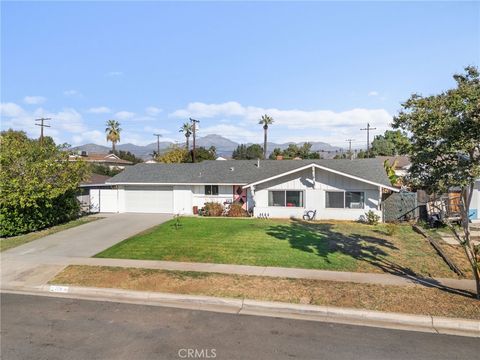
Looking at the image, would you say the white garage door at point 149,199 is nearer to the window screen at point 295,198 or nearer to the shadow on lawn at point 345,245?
the window screen at point 295,198

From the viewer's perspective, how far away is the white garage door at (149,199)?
28.9 metres

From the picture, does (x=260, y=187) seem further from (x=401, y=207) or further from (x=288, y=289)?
(x=288, y=289)

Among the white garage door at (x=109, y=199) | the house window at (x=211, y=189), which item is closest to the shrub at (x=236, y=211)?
the house window at (x=211, y=189)

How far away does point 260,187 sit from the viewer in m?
25.5

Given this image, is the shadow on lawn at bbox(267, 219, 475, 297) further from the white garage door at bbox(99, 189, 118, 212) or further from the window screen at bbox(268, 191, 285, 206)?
the white garage door at bbox(99, 189, 118, 212)

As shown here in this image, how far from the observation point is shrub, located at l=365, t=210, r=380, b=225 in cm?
2191

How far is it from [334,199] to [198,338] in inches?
687

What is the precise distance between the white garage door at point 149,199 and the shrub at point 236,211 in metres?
5.03

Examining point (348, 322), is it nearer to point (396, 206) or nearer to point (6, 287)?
point (6, 287)

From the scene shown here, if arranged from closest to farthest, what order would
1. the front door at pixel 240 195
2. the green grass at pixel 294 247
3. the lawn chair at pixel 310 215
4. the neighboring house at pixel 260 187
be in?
the green grass at pixel 294 247 < the neighboring house at pixel 260 187 < the lawn chair at pixel 310 215 < the front door at pixel 240 195

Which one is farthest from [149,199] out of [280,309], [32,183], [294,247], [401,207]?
[280,309]

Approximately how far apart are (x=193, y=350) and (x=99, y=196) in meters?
24.0

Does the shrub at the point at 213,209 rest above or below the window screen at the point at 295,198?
below

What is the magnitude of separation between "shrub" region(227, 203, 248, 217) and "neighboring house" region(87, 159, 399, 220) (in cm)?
77
